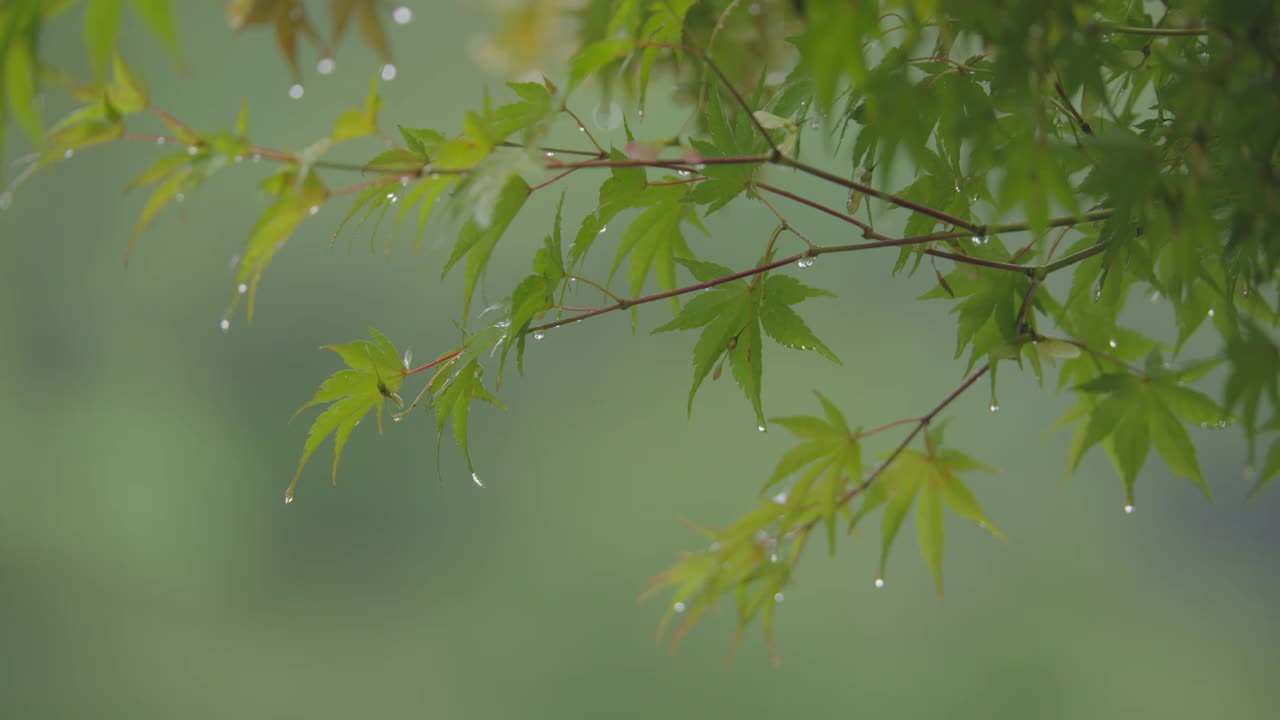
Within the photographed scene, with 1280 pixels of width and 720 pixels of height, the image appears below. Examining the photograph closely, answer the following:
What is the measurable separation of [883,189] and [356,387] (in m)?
0.41

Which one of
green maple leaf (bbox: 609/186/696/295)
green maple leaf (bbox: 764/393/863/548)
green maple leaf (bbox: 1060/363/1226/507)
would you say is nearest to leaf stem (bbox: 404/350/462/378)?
green maple leaf (bbox: 609/186/696/295)

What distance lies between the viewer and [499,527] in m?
4.21

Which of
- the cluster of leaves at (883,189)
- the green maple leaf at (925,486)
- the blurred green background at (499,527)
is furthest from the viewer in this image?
the blurred green background at (499,527)

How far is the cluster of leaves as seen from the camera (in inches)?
17.3

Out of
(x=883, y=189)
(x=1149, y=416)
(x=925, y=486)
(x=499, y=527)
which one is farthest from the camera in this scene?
(x=499, y=527)

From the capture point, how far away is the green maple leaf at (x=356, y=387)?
2.18 feet

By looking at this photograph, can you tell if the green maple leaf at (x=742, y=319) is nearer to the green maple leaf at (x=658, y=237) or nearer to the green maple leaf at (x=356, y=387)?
the green maple leaf at (x=658, y=237)

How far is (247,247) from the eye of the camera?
18.6 inches

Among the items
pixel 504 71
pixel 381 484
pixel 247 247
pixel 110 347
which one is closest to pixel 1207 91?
pixel 247 247

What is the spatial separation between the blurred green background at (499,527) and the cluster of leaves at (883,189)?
10.7 feet

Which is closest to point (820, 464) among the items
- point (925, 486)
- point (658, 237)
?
point (925, 486)

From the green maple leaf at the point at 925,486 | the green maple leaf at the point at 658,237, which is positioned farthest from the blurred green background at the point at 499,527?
the green maple leaf at the point at 658,237

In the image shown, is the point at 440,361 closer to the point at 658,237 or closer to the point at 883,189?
the point at 658,237

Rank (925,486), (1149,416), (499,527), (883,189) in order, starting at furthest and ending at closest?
1. (499,527)
2. (925,486)
3. (1149,416)
4. (883,189)
